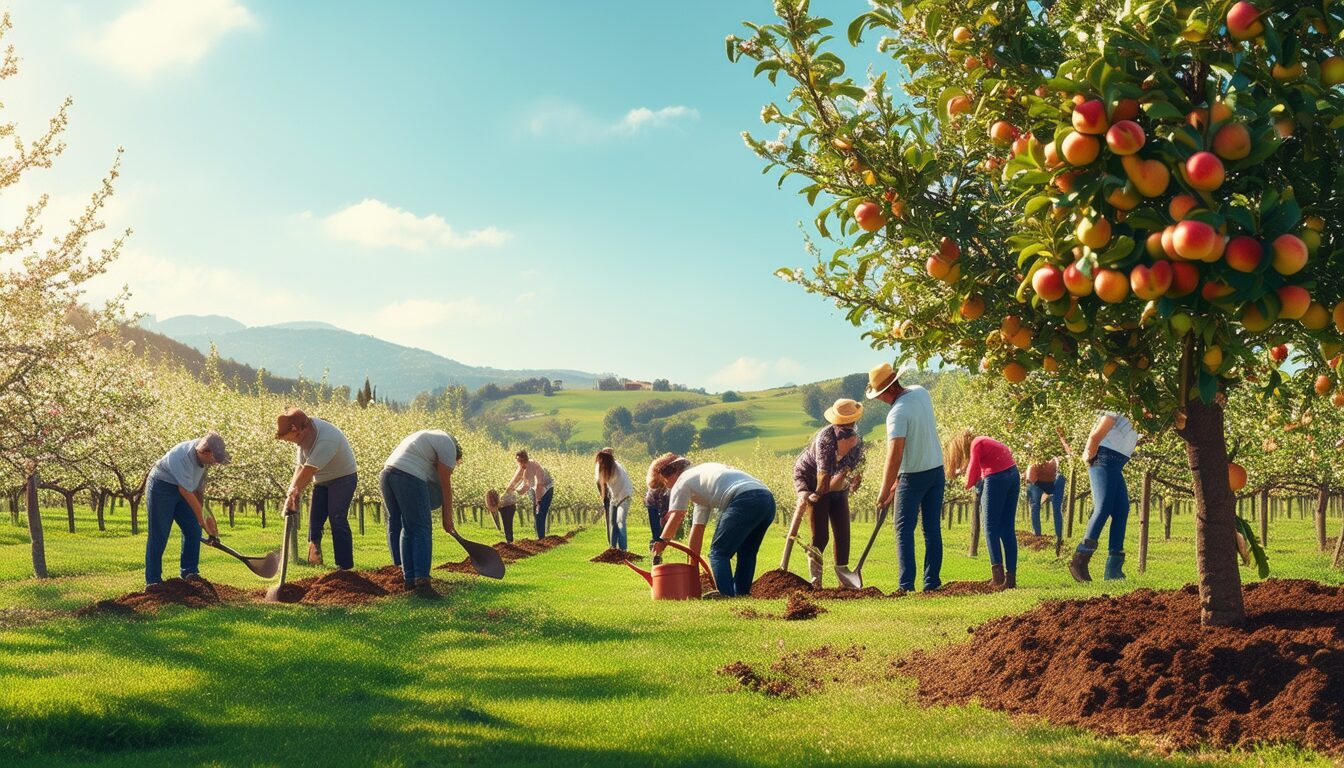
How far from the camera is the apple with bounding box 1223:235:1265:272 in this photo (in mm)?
3812

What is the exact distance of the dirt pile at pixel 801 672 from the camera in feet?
21.0

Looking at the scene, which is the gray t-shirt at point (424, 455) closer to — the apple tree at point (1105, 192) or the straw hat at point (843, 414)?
the straw hat at point (843, 414)

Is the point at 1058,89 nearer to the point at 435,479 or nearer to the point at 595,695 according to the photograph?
the point at 595,695

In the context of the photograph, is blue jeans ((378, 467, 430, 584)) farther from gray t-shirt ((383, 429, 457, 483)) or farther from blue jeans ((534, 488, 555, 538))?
blue jeans ((534, 488, 555, 538))

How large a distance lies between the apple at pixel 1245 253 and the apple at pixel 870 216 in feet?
6.20

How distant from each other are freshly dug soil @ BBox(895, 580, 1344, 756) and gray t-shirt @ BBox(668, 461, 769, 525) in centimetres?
431

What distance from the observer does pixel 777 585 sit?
39.0ft

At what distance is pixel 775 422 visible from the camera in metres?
195

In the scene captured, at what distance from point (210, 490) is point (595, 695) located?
105ft

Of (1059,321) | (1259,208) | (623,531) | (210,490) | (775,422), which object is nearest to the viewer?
(1259,208)

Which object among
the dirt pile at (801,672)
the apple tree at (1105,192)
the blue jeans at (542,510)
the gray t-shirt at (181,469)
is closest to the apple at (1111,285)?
the apple tree at (1105,192)

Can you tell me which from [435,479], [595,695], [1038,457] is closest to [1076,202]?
[595,695]

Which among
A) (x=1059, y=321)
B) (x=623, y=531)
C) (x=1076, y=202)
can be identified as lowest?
(x=623, y=531)

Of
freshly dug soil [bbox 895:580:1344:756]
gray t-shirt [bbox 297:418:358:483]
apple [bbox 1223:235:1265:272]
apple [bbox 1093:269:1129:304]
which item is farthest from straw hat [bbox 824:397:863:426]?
apple [bbox 1223:235:1265:272]
